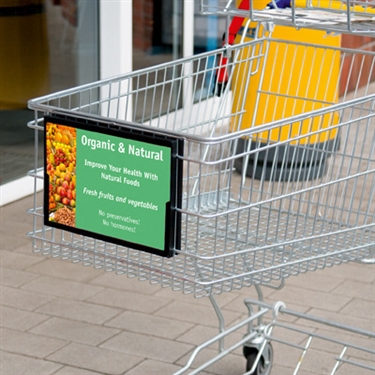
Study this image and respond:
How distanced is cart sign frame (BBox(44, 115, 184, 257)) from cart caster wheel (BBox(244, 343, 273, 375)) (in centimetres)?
125

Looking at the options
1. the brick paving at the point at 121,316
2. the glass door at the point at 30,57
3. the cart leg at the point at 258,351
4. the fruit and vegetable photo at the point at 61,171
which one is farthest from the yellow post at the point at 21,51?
the fruit and vegetable photo at the point at 61,171

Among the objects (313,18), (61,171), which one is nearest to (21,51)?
(313,18)

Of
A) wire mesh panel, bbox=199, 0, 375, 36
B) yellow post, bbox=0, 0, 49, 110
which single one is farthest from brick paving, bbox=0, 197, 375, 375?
wire mesh panel, bbox=199, 0, 375, 36

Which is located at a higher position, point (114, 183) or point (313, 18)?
point (313, 18)

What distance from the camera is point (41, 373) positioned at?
4199mm

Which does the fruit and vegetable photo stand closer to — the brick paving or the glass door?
the brick paving

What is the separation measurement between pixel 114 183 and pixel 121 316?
183 centimetres

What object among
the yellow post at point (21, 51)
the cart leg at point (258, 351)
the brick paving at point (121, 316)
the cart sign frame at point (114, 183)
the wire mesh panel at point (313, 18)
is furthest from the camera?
the yellow post at point (21, 51)

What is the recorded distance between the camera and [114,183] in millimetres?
A: 3145

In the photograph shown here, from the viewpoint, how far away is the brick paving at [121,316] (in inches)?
171

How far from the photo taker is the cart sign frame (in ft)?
9.94

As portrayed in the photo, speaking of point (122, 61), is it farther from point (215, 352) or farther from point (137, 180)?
point (137, 180)

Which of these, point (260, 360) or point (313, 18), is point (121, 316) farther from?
point (313, 18)

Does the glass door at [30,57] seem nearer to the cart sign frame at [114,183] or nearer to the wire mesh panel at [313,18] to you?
the wire mesh panel at [313,18]
